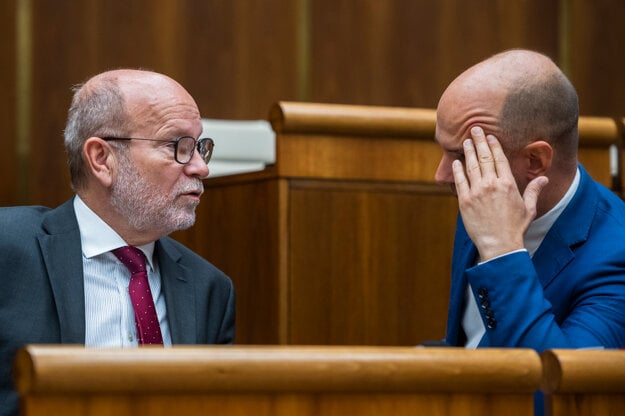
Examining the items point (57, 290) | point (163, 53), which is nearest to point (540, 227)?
point (57, 290)

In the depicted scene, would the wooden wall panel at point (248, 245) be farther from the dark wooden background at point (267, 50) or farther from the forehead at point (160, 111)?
the dark wooden background at point (267, 50)

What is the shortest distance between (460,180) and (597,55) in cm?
307

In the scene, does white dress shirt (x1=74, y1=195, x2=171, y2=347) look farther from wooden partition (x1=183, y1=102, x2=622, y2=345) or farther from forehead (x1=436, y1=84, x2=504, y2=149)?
forehead (x1=436, y1=84, x2=504, y2=149)

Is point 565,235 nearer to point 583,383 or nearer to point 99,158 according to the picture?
point 583,383

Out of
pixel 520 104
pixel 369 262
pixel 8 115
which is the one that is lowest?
pixel 369 262

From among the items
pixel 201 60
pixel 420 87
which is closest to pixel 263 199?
pixel 201 60

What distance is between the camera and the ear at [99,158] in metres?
2.07

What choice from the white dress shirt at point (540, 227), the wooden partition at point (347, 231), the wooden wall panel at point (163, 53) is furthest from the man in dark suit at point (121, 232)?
the wooden wall panel at point (163, 53)

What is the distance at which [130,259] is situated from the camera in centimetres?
200

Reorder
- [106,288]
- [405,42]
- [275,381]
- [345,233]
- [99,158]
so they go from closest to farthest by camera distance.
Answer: [275,381] < [106,288] < [99,158] < [345,233] < [405,42]

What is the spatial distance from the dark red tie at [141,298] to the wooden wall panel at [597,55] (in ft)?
10.2

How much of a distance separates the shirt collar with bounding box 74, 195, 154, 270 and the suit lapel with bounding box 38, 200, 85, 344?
3cm

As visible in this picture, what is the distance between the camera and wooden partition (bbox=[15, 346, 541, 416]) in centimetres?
108

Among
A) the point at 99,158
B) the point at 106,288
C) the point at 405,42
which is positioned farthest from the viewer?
the point at 405,42
